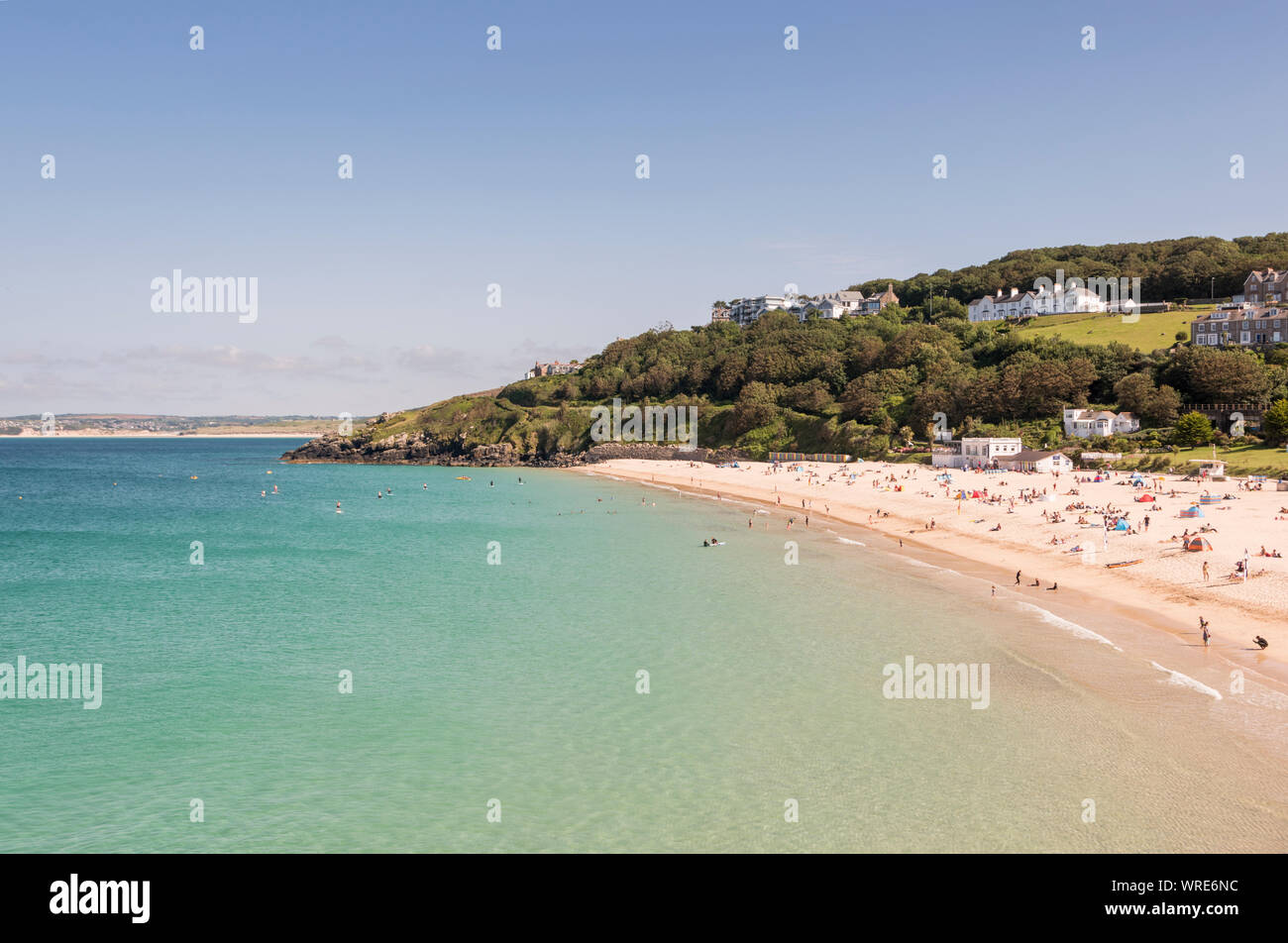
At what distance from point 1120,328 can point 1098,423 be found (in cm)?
4711

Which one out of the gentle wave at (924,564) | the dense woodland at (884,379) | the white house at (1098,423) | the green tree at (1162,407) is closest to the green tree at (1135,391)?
the dense woodland at (884,379)

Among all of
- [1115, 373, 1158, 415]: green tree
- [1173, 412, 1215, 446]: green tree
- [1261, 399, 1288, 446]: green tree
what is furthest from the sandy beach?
[1115, 373, 1158, 415]: green tree

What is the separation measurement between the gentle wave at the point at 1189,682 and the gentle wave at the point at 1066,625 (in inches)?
108

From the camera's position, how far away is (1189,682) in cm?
2561

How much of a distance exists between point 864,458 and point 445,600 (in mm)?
79967

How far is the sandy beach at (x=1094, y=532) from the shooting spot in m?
34.1

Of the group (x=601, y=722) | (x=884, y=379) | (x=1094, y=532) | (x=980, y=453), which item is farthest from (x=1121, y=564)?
(x=884, y=379)

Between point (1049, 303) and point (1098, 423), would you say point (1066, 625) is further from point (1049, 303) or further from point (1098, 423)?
point (1049, 303)

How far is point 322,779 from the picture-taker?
20156 millimetres

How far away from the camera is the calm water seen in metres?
17.6

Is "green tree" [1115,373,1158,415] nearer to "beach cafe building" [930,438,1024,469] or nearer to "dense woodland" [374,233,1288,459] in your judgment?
"dense woodland" [374,233,1288,459]

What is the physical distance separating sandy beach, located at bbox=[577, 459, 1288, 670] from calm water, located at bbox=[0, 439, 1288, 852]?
15.3 ft
